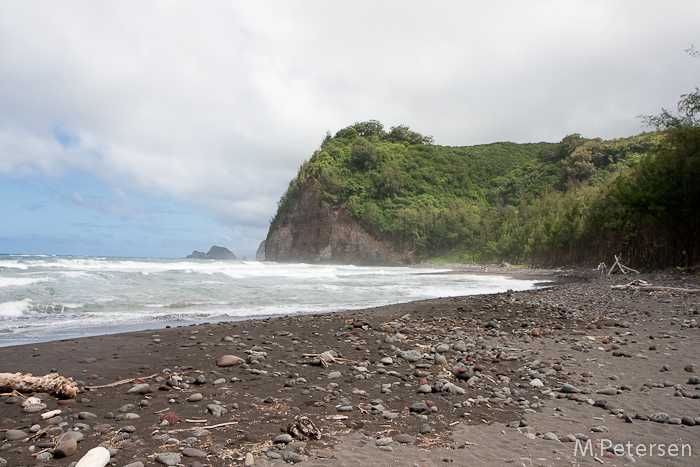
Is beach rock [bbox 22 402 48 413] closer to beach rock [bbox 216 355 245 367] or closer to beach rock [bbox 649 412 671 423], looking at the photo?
beach rock [bbox 216 355 245 367]

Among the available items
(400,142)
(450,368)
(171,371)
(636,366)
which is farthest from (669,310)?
(400,142)

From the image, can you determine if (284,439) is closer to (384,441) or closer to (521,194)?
(384,441)

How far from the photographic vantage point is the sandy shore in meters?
2.95

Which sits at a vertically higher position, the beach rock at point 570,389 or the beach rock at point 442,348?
the beach rock at point 442,348

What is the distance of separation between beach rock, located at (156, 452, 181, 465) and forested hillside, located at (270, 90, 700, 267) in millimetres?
23151

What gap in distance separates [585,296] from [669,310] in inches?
161

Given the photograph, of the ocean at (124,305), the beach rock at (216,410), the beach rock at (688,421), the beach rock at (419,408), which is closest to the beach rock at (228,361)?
the beach rock at (216,410)

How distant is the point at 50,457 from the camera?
2.81 metres

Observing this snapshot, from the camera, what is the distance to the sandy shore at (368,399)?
2.95 metres

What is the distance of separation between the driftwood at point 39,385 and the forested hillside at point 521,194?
23.5m

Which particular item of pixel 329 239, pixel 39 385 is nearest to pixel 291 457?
pixel 39 385

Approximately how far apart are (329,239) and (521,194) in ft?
127

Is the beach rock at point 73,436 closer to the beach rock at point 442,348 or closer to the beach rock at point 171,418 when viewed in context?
the beach rock at point 171,418

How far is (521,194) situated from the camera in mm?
80062
